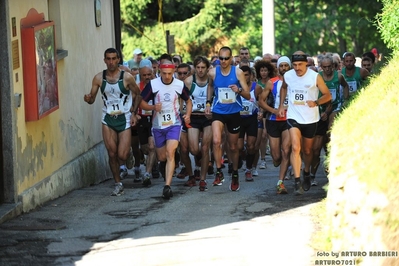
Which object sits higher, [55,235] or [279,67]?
[279,67]

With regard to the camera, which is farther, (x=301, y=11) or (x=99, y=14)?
(x=301, y=11)

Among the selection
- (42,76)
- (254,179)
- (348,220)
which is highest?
(42,76)

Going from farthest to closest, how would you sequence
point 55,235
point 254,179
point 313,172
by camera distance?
1. point 254,179
2. point 313,172
3. point 55,235

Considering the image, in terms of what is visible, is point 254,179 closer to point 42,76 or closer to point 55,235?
point 42,76

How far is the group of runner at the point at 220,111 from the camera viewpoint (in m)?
13.6

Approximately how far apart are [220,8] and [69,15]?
79.1ft

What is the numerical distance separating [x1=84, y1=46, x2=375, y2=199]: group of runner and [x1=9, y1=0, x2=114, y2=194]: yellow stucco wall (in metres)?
0.81

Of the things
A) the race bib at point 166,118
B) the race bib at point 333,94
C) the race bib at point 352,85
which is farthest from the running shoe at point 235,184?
the race bib at point 352,85

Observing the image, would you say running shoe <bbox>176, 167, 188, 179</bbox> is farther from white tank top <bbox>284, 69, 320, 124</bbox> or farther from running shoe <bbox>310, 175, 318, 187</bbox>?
white tank top <bbox>284, 69, 320, 124</bbox>

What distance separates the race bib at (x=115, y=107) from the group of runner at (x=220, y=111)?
14mm

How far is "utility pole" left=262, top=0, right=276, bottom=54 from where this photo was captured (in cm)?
2461

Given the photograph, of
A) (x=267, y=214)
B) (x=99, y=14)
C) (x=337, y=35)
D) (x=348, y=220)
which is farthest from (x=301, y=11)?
(x=348, y=220)

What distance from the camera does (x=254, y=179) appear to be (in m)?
16.4

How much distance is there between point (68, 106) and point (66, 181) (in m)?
1.30
